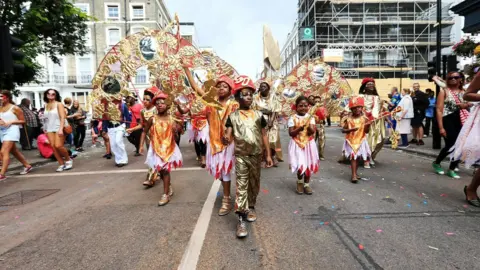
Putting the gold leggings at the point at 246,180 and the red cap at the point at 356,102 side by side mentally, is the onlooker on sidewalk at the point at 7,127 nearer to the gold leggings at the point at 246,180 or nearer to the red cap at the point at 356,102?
the gold leggings at the point at 246,180

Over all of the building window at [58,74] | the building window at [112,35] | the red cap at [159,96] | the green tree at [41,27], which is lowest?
the red cap at [159,96]

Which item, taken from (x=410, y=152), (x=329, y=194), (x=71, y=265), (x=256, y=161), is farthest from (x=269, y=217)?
(x=410, y=152)

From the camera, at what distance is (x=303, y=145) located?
4961 mm

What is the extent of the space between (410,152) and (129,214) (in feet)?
27.5

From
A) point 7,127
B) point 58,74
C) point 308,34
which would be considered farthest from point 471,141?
point 58,74

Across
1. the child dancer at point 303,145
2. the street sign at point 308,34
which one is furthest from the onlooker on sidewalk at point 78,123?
the street sign at point 308,34

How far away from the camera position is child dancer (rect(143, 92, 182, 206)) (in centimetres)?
463

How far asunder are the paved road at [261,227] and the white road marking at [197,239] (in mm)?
20

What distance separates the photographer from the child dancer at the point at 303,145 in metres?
4.86

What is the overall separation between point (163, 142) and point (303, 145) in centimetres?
220

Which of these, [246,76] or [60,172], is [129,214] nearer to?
[246,76]

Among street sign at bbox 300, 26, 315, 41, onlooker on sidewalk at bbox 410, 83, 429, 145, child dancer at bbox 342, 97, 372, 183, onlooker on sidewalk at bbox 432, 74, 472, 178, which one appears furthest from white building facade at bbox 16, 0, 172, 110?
onlooker on sidewalk at bbox 432, 74, 472, 178

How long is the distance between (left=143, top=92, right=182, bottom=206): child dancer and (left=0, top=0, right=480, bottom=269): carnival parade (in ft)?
0.05

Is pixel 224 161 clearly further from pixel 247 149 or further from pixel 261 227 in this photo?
pixel 261 227
